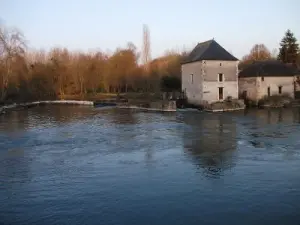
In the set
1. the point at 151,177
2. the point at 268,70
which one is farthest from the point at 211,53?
the point at 151,177

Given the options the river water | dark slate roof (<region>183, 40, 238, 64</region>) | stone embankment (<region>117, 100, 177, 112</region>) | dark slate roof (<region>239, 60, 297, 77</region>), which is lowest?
the river water

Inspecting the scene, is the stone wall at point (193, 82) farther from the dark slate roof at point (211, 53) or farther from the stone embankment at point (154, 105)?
the stone embankment at point (154, 105)

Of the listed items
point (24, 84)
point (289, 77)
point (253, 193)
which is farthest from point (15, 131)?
point (24, 84)

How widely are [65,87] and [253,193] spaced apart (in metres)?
47.5

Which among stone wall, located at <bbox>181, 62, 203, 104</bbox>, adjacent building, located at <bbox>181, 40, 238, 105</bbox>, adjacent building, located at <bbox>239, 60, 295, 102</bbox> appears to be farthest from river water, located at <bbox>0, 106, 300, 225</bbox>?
adjacent building, located at <bbox>239, 60, 295, 102</bbox>

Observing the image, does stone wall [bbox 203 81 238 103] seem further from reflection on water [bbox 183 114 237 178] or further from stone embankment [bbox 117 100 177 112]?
reflection on water [bbox 183 114 237 178]

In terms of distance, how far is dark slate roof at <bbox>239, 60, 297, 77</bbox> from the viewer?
1385 inches

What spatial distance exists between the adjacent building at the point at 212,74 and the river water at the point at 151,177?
14131 millimetres

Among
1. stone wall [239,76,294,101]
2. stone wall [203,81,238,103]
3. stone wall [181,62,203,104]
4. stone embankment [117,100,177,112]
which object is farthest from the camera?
stone wall [239,76,294,101]

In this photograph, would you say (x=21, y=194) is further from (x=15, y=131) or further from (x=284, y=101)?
(x=284, y=101)

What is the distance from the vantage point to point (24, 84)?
48.4 metres

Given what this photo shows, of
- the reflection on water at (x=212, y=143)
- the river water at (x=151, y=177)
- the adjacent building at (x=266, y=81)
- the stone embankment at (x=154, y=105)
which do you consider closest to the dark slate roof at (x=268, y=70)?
the adjacent building at (x=266, y=81)

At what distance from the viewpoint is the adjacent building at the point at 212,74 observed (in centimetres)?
3219

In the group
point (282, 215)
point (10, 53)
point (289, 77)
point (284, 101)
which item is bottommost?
point (282, 215)
